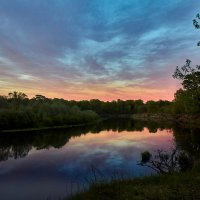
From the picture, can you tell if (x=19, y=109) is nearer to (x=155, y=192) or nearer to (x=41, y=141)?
(x=41, y=141)

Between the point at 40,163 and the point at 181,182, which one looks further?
the point at 40,163

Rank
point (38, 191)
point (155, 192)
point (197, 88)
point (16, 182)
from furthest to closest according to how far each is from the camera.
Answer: point (197, 88) → point (16, 182) → point (38, 191) → point (155, 192)

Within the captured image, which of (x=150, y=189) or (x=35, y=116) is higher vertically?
(x=35, y=116)

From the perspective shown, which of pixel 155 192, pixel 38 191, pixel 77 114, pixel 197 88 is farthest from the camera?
pixel 77 114

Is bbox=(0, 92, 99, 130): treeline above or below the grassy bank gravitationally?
above

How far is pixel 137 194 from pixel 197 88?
18.5m

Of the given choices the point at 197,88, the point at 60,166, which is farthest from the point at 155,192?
the point at 60,166

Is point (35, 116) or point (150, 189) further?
point (35, 116)

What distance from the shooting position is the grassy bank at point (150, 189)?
9.62m

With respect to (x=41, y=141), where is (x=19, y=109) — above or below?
above

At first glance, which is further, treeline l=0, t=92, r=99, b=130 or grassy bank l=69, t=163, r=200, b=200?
treeline l=0, t=92, r=99, b=130

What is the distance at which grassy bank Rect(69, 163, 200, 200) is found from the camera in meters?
9.62

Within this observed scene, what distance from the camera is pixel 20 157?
35.7 meters

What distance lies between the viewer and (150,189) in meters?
10.6
